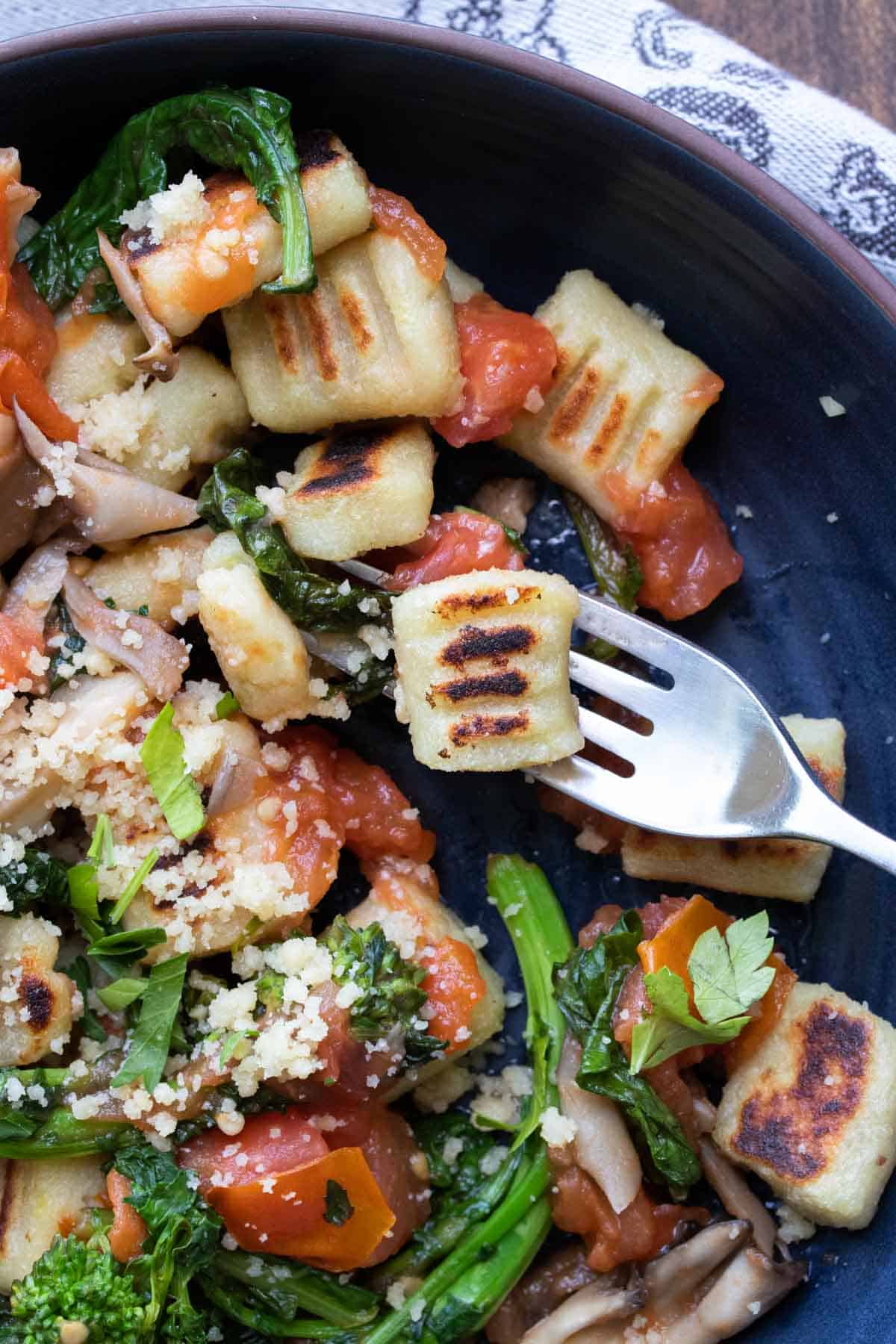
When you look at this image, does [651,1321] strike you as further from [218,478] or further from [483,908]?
[218,478]

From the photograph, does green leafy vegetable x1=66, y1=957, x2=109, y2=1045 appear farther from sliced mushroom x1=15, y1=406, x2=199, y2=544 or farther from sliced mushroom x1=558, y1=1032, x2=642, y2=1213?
sliced mushroom x1=558, y1=1032, x2=642, y2=1213

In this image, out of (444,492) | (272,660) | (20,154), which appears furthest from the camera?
(444,492)

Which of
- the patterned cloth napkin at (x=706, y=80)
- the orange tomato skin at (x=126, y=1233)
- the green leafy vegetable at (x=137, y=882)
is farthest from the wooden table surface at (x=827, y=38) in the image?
the orange tomato skin at (x=126, y=1233)

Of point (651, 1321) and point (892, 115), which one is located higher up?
point (892, 115)

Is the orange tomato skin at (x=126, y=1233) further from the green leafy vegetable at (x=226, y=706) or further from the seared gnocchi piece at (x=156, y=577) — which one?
the seared gnocchi piece at (x=156, y=577)

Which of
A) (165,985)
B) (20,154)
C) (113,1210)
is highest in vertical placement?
(20,154)

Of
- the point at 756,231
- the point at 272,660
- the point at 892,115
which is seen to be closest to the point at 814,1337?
the point at 272,660

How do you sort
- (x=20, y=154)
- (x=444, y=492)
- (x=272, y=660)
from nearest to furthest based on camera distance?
(x=272, y=660) → (x=20, y=154) → (x=444, y=492)

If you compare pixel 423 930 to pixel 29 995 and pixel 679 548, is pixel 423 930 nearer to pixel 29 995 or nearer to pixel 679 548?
pixel 29 995
